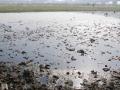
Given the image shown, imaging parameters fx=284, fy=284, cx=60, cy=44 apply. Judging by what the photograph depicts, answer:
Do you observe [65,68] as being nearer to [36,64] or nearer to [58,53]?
[36,64]

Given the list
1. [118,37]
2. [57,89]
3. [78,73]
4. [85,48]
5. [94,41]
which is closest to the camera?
[57,89]

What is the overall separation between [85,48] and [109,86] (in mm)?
11803

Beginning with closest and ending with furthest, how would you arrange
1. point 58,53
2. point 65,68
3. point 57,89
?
point 57,89, point 65,68, point 58,53

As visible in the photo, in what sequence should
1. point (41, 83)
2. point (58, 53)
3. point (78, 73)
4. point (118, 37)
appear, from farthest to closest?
point (118, 37)
point (58, 53)
point (78, 73)
point (41, 83)

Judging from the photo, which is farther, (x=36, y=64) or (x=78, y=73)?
(x=36, y=64)

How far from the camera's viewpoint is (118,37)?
116 feet

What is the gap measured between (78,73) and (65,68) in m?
1.62

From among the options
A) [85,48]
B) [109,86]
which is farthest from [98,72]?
[85,48]

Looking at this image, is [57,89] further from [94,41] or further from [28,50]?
[94,41]

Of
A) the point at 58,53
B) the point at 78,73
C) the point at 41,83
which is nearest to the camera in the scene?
the point at 41,83

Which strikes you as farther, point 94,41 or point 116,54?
point 94,41

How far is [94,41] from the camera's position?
3192cm

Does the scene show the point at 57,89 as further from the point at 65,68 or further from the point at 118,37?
the point at 118,37

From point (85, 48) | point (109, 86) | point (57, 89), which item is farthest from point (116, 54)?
point (57, 89)
